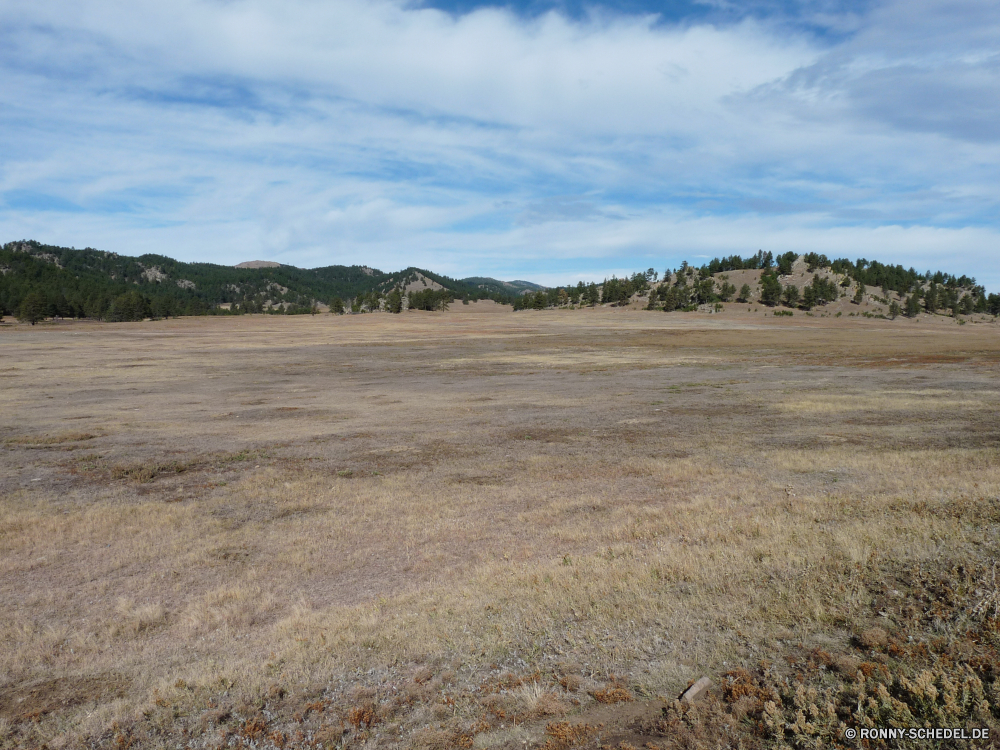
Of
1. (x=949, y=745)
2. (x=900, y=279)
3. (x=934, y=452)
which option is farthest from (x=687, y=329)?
(x=900, y=279)

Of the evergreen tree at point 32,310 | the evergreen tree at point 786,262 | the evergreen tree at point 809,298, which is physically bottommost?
the evergreen tree at point 32,310

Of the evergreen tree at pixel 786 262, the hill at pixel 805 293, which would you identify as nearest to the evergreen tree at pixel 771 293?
the hill at pixel 805 293

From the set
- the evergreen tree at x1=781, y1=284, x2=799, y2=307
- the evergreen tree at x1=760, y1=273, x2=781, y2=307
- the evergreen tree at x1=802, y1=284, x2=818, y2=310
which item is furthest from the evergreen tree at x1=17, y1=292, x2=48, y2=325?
the evergreen tree at x1=802, y1=284, x2=818, y2=310

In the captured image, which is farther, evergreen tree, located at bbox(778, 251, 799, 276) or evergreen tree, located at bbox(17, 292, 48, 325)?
evergreen tree, located at bbox(778, 251, 799, 276)

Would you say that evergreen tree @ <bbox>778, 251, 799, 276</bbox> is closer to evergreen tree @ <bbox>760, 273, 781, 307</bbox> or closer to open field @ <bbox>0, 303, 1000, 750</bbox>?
evergreen tree @ <bbox>760, 273, 781, 307</bbox>

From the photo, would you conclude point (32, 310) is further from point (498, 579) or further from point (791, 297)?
point (791, 297)

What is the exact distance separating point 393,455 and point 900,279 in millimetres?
214212

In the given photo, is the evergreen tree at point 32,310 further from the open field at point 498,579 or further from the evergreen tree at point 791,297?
the evergreen tree at point 791,297

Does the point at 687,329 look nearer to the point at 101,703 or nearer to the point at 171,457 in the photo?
the point at 171,457

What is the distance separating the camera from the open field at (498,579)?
584 cm

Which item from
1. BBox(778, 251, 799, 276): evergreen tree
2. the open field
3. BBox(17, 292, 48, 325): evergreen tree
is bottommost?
the open field

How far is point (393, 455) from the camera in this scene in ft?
58.7

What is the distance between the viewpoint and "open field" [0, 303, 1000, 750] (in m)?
5.84

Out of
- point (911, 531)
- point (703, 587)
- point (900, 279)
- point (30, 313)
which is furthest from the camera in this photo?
point (900, 279)
